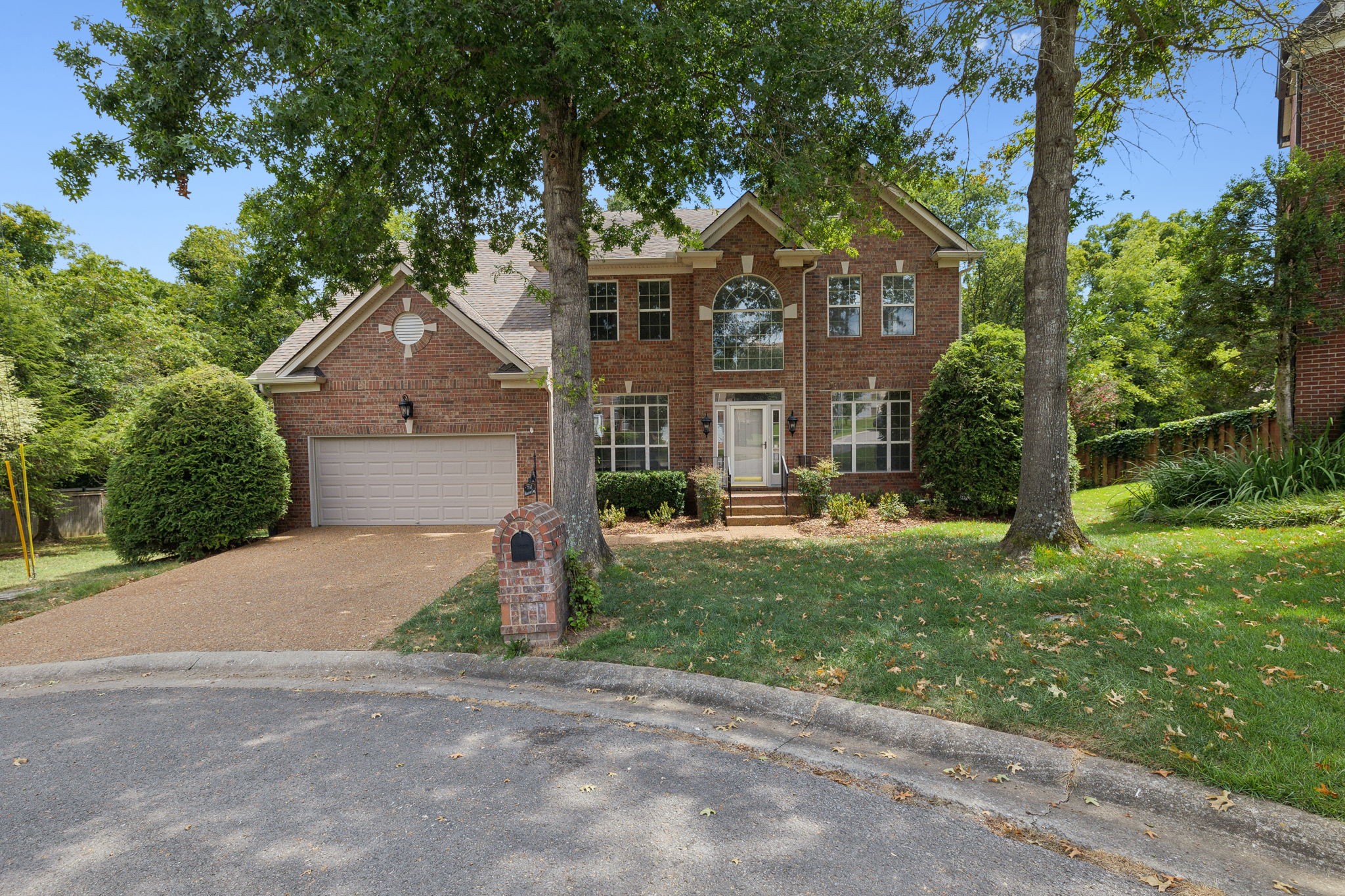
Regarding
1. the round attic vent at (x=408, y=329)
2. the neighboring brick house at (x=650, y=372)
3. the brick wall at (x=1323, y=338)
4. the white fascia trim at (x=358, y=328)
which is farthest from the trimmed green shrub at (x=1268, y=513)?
the round attic vent at (x=408, y=329)

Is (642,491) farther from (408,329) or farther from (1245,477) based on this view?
(1245,477)

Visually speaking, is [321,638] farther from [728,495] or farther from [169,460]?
[728,495]

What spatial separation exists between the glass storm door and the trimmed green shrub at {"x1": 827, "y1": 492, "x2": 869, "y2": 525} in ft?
6.84

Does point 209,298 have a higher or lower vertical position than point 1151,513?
higher

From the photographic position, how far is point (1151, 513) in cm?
1016

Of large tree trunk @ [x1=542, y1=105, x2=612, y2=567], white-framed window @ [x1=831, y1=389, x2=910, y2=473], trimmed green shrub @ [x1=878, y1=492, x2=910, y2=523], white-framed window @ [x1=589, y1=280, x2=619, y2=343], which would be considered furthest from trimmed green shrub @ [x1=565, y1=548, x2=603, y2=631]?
white-framed window @ [x1=831, y1=389, x2=910, y2=473]

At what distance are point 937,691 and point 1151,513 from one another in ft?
27.2

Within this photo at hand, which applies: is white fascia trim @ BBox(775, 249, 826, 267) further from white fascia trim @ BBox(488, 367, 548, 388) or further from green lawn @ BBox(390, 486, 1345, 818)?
green lawn @ BBox(390, 486, 1345, 818)

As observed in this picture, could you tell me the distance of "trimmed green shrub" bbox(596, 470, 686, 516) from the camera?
13953 millimetres

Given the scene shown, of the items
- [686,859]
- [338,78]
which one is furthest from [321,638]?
[338,78]

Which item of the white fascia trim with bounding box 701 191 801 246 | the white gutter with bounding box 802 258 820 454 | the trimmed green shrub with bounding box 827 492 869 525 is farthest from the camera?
the white gutter with bounding box 802 258 820 454

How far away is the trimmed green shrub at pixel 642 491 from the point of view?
549 inches

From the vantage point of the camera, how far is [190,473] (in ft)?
36.4

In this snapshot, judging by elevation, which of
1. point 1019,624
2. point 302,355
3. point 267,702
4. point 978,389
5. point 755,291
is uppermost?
point 755,291
